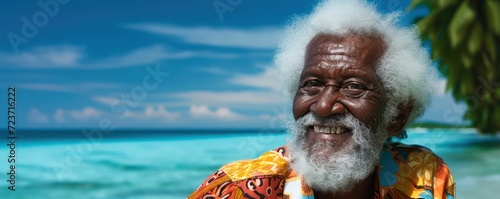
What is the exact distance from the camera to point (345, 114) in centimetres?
232

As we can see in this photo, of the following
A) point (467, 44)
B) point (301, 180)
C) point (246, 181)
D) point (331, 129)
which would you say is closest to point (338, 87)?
point (331, 129)

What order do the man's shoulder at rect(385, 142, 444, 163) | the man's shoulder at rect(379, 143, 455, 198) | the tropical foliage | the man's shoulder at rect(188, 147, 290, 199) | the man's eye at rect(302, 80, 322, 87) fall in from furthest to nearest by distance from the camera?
the tropical foliage
the man's shoulder at rect(385, 142, 444, 163)
the man's shoulder at rect(379, 143, 455, 198)
the man's eye at rect(302, 80, 322, 87)
the man's shoulder at rect(188, 147, 290, 199)

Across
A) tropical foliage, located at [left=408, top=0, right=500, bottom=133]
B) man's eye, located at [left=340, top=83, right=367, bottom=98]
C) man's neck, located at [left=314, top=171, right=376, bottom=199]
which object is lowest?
man's neck, located at [left=314, top=171, right=376, bottom=199]

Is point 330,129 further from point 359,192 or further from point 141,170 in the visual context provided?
point 141,170

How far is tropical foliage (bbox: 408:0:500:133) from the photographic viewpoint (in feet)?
70.4

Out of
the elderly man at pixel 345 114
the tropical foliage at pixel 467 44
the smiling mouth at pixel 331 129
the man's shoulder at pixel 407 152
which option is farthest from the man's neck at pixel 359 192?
the tropical foliage at pixel 467 44

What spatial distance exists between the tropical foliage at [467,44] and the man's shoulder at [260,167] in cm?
1917

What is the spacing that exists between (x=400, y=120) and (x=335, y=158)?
39 cm

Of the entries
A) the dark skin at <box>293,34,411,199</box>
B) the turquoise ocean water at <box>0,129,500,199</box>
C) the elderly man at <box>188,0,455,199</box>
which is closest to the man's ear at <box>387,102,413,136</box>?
the elderly man at <box>188,0,455,199</box>

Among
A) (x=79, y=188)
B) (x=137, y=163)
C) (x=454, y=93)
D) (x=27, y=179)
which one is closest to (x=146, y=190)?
(x=79, y=188)

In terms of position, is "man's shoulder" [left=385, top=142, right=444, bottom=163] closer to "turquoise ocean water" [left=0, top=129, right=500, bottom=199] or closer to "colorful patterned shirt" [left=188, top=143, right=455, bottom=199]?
"colorful patterned shirt" [left=188, top=143, right=455, bottom=199]

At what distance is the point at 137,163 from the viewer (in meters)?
19.0

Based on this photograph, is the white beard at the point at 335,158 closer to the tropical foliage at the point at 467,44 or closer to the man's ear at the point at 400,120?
the man's ear at the point at 400,120

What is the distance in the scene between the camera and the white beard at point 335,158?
232 cm
